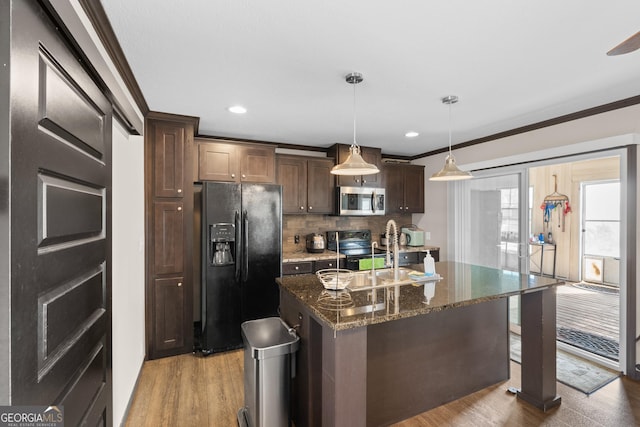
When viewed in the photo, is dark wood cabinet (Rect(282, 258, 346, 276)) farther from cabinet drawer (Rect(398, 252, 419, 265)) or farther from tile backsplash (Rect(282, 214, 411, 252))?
cabinet drawer (Rect(398, 252, 419, 265))

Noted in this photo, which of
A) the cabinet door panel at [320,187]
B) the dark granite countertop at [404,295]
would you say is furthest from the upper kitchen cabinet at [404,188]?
the dark granite countertop at [404,295]

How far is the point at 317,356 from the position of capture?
176cm

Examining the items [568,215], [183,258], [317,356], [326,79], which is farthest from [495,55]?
[568,215]

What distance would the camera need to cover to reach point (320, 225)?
4.53 metres

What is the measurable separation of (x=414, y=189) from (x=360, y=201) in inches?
44.2

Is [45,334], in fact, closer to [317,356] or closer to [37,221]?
[37,221]

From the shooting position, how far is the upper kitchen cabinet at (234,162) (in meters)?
3.45

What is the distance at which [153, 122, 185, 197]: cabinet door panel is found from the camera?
3.04 metres

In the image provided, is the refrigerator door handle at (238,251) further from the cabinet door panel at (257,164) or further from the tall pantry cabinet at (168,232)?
the cabinet door panel at (257,164)

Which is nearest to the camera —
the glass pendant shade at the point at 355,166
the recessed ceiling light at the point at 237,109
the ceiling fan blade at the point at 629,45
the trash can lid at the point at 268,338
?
the ceiling fan blade at the point at 629,45

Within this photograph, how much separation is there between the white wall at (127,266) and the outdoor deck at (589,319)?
14.1 feet

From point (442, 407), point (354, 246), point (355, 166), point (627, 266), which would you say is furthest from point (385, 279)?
point (627, 266)

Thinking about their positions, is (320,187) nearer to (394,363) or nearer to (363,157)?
(363,157)

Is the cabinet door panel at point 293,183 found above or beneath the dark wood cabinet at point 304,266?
above
